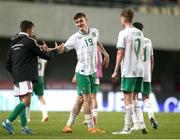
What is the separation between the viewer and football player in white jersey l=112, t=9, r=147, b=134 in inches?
595

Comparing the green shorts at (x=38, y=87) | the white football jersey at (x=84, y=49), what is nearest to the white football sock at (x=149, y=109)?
the white football jersey at (x=84, y=49)

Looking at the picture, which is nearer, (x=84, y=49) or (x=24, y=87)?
(x=24, y=87)

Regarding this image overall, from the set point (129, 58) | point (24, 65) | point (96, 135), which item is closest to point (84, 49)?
point (129, 58)

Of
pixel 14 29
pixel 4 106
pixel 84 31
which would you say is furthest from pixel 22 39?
pixel 14 29

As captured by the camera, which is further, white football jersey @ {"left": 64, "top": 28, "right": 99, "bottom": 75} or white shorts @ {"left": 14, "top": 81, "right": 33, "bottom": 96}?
white football jersey @ {"left": 64, "top": 28, "right": 99, "bottom": 75}

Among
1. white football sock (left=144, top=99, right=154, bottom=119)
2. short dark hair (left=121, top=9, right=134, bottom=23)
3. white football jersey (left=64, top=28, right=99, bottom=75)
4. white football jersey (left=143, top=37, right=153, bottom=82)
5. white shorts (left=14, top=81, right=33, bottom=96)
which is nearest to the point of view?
short dark hair (left=121, top=9, right=134, bottom=23)

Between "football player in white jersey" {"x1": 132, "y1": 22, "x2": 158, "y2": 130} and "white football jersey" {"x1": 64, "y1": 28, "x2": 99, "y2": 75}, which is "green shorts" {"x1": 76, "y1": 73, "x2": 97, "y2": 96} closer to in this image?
"white football jersey" {"x1": 64, "y1": 28, "x2": 99, "y2": 75}

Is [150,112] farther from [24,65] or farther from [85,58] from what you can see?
[24,65]

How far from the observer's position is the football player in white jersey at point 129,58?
1510 cm


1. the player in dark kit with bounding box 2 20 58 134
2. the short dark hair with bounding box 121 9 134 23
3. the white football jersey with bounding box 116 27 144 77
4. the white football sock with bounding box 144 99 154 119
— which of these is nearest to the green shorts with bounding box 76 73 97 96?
the player in dark kit with bounding box 2 20 58 134

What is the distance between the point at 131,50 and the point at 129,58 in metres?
0.15

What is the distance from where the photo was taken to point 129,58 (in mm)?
15227

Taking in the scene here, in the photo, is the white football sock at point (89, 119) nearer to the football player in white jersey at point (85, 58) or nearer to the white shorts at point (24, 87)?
the football player in white jersey at point (85, 58)

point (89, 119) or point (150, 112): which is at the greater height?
point (150, 112)
